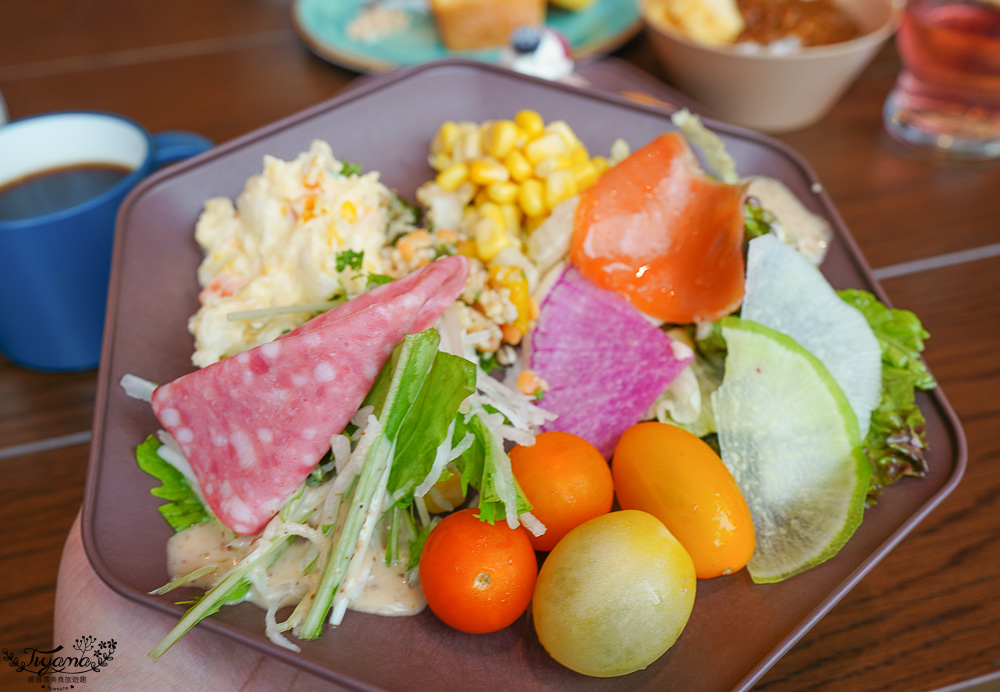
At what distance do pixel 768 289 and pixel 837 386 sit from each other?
195 mm

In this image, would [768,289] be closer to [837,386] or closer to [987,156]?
[837,386]

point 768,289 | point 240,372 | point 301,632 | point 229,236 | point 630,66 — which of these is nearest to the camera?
point 301,632

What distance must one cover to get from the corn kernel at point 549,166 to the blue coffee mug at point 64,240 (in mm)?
695

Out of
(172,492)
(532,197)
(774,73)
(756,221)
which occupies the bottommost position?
(172,492)

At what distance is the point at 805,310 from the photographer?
1176 mm

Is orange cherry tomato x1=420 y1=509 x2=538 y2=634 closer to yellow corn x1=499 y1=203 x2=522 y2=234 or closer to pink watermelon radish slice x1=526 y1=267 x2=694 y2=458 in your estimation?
pink watermelon radish slice x1=526 y1=267 x2=694 y2=458

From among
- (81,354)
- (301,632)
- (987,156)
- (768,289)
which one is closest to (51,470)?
(81,354)

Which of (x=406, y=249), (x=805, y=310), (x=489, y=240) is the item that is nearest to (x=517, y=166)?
(x=489, y=240)

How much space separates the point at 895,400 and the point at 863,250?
60 cm

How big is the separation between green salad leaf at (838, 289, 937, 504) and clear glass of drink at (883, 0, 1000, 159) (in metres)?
0.87

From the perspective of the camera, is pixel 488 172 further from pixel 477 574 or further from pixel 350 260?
pixel 477 574

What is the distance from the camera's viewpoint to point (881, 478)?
3.43 ft

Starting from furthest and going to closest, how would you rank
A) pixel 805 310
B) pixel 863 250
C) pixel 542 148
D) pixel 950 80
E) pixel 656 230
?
pixel 950 80 → pixel 863 250 → pixel 542 148 → pixel 656 230 → pixel 805 310

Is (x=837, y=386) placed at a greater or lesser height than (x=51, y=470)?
greater
